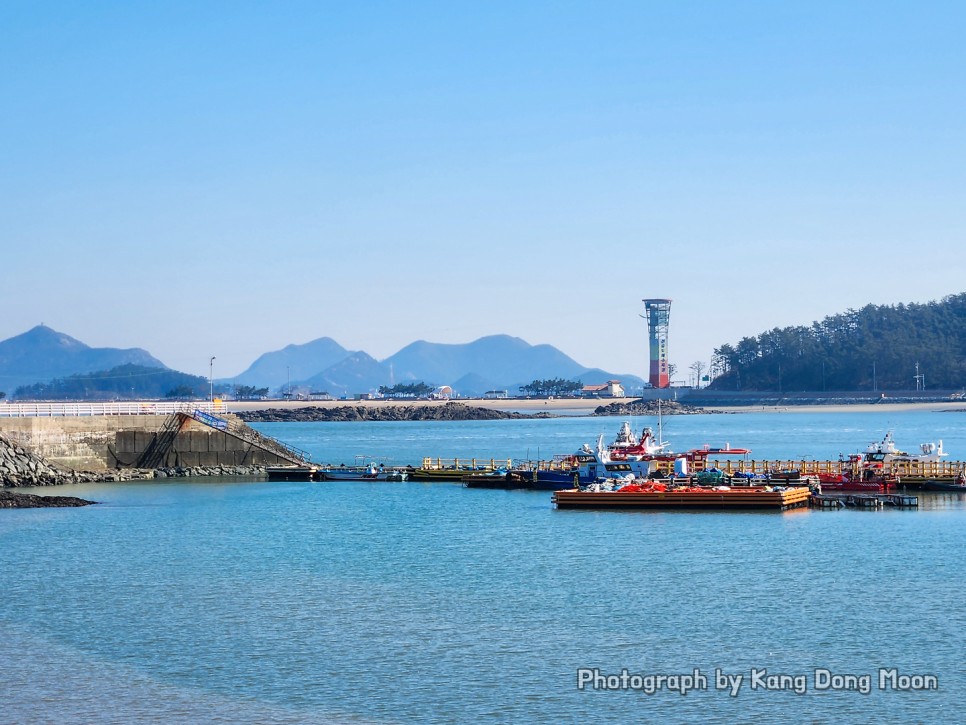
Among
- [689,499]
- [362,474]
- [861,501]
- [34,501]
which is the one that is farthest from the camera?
[362,474]

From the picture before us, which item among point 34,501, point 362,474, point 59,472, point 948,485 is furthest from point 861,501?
point 59,472

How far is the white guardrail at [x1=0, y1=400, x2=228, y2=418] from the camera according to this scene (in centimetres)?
7538

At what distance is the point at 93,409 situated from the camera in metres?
82.4

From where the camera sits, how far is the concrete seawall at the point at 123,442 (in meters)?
74.1

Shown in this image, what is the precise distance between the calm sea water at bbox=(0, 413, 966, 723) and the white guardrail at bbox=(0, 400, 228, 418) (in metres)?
20.1

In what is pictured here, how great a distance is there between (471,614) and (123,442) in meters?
52.6

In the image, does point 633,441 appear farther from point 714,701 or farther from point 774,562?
point 714,701

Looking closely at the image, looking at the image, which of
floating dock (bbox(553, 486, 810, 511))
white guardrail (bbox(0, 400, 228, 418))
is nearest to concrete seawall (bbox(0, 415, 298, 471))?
white guardrail (bbox(0, 400, 228, 418))

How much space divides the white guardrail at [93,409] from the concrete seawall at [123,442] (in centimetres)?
97

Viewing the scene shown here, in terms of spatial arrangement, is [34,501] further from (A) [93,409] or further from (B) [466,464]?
(B) [466,464]

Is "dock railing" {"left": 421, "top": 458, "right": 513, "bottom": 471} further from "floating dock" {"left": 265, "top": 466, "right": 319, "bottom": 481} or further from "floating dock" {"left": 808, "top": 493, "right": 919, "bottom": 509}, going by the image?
"floating dock" {"left": 808, "top": 493, "right": 919, "bottom": 509}

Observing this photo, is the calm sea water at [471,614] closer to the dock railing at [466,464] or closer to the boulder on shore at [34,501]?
the boulder on shore at [34,501]

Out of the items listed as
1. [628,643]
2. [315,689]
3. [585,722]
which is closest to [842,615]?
[628,643]

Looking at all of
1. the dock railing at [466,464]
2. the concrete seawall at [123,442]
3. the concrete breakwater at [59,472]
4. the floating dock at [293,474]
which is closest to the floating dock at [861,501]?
the dock railing at [466,464]
